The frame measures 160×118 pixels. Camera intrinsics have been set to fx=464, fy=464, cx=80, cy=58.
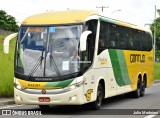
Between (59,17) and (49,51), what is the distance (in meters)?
1.28

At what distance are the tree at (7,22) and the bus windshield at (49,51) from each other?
92.6 meters

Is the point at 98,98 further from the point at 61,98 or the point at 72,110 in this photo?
the point at 61,98

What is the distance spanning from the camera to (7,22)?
10956 centimetres

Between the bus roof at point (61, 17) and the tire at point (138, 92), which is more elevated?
the bus roof at point (61, 17)

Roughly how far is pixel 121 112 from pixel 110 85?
7.56ft

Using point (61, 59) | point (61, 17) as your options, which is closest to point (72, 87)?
point (61, 59)

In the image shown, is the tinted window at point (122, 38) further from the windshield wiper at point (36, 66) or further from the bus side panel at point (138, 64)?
the windshield wiper at point (36, 66)

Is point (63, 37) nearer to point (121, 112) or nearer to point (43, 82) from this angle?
point (43, 82)

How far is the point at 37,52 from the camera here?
14.2m

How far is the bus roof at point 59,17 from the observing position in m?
14.5

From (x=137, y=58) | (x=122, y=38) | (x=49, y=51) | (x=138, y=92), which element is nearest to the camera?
(x=49, y=51)

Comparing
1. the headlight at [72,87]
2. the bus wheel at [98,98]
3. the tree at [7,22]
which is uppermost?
the tree at [7,22]

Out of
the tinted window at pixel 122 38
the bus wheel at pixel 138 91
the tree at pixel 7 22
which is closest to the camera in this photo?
the tinted window at pixel 122 38

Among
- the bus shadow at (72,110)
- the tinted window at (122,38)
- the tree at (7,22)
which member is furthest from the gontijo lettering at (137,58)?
the tree at (7,22)
